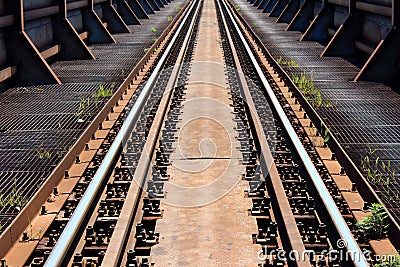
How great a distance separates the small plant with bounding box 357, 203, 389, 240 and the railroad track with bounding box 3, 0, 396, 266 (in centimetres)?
14

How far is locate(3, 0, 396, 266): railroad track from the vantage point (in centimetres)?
563

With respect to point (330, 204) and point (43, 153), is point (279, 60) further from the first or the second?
point (330, 204)

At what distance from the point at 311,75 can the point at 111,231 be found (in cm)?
909

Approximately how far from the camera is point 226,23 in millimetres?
A: 31094

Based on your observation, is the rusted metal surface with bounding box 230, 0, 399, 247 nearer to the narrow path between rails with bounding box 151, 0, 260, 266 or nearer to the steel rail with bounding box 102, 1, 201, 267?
the narrow path between rails with bounding box 151, 0, 260, 266

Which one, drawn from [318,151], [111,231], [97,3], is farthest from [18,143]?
[97,3]

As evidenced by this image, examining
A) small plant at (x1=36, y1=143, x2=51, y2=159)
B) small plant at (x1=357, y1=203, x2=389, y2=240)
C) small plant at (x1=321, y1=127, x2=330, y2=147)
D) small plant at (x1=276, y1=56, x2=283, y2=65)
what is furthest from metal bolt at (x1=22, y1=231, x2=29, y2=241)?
small plant at (x1=276, y1=56, x2=283, y2=65)

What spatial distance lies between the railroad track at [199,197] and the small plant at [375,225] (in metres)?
0.14

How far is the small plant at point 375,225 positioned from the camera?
5.95 metres

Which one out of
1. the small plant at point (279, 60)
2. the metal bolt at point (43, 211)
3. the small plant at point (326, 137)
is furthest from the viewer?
the small plant at point (279, 60)

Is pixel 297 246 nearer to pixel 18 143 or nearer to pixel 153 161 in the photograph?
pixel 153 161

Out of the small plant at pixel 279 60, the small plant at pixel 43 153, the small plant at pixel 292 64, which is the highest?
the small plant at pixel 43 153

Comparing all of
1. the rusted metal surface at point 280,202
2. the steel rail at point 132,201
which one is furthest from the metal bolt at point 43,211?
the rusted metal surface at point 280,202

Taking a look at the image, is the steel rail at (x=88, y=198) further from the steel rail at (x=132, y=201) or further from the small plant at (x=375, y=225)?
the small plant at (x=375, y=225)
